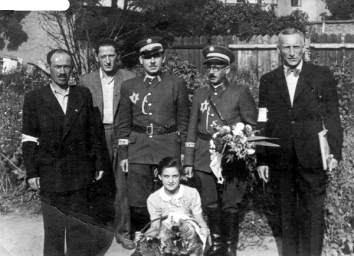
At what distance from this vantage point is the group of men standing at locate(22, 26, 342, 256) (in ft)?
12.8

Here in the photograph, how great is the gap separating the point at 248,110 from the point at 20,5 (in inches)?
75.2

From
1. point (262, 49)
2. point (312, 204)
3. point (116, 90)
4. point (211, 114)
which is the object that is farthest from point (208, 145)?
point (262, 49)

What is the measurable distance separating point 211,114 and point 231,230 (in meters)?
0.96

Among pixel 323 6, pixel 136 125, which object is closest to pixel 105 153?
pixel 136 125

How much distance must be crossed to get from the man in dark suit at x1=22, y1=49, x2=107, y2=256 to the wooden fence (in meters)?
2.56

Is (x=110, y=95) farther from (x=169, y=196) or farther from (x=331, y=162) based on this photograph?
(x=331, y=162)

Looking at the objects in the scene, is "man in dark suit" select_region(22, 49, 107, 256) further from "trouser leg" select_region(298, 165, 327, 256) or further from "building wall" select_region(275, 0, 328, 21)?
"building wall" select_region(275, 0, 328, 21)

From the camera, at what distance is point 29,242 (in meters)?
4.86

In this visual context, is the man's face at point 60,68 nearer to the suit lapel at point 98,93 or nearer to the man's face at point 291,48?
the suit lapel at point 98,93

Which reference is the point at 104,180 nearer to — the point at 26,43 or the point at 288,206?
the point at 288,206

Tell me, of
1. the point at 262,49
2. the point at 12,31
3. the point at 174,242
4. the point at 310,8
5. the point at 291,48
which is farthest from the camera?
the point at 262,49

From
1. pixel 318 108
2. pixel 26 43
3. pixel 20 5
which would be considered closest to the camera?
pixel 20 5

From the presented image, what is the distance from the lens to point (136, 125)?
14.3 ft

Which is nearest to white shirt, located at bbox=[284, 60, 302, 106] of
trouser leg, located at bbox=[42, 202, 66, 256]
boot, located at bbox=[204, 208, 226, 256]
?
boot, located at bbox=[204, 208, 226, 256]
